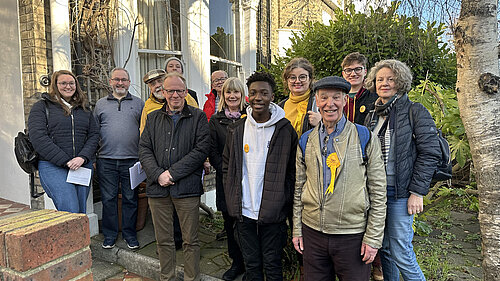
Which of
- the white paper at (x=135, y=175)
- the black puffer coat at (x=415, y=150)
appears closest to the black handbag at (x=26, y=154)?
the white paper at (x=135, y=175)

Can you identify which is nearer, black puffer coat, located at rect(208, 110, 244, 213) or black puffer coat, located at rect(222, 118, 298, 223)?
black puffer coat, located at rect(222, 118, 298, 223)

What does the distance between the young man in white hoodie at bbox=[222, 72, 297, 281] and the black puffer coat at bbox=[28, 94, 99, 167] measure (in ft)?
5.86

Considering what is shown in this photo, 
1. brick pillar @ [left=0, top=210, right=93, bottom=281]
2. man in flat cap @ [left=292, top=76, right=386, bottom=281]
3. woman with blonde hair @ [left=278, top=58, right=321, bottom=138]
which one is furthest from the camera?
woman with blonde hair @ [left=278, top=58, right=321, bottom=138]

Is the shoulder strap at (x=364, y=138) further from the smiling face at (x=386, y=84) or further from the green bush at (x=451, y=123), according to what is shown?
the green bush at (x=451, y=123)

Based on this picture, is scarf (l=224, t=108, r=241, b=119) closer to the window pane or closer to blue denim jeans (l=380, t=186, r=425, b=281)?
blue denim jeans (l=380, t=186, r=425, b=281)

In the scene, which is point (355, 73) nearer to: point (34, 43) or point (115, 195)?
point (115, 195)

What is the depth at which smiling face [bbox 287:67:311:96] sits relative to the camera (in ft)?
9.42

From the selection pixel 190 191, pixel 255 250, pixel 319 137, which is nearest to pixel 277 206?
pixel 255 250

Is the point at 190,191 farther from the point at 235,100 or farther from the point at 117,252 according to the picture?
the point at 117,252

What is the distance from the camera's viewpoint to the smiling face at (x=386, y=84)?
240cm

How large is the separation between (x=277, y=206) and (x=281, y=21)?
6492 millimetres

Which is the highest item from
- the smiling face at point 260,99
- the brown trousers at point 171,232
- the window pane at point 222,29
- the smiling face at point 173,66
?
the window pane at point 222,29

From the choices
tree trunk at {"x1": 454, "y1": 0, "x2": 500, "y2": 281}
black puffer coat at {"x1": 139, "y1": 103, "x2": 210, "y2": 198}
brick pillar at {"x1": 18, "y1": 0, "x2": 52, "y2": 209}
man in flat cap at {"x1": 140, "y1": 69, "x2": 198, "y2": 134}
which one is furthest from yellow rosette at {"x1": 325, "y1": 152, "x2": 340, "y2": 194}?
brick pillar at {"x1": 18, "y1": 0, "x2": 52, "y2": 209}

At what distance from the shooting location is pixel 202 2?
5.72 metres
